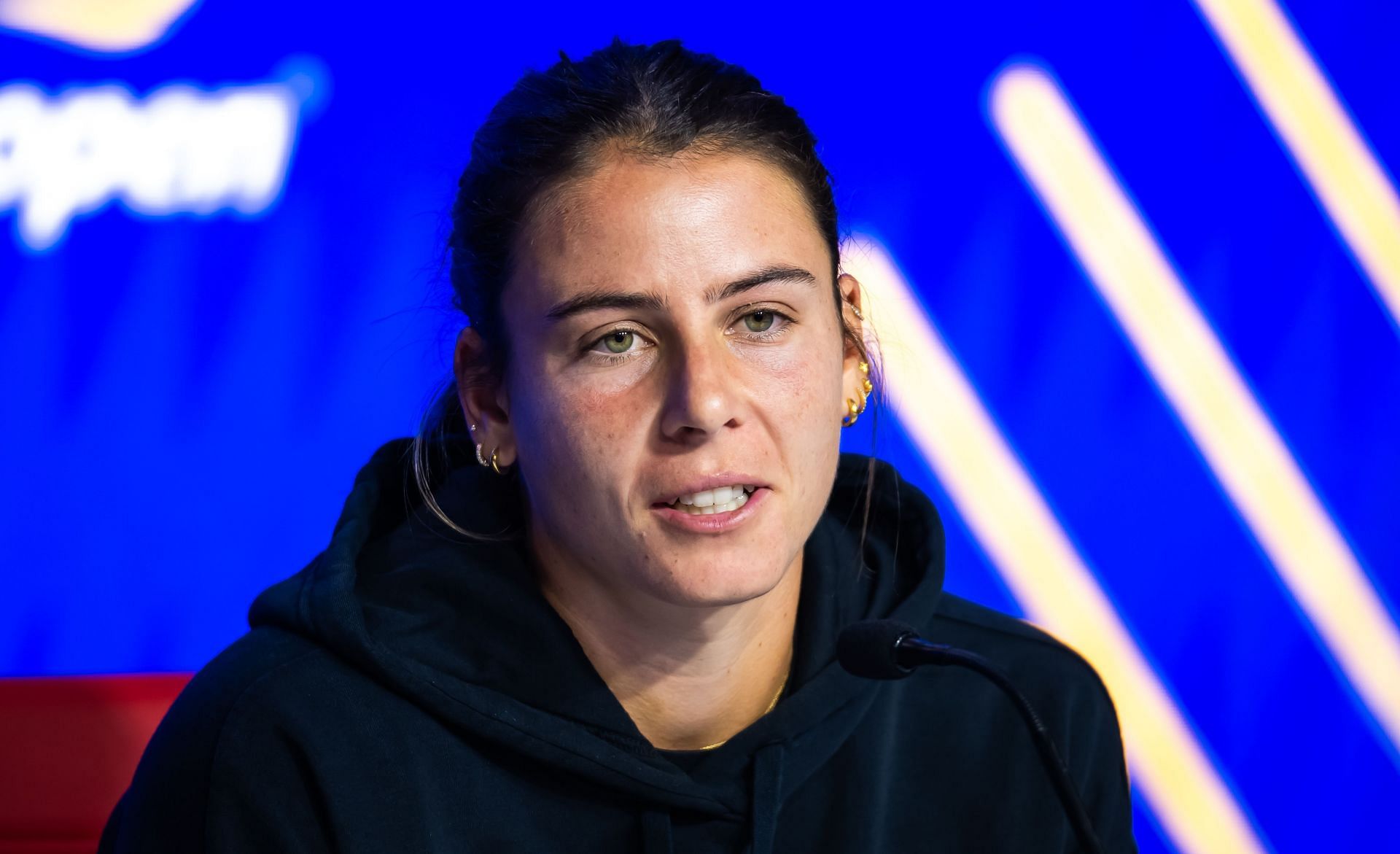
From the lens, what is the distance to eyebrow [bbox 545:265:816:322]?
1081 mm

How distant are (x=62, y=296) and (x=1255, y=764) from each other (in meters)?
2.16

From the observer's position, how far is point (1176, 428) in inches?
88.9

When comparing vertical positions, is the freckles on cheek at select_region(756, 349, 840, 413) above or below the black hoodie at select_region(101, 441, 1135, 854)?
above

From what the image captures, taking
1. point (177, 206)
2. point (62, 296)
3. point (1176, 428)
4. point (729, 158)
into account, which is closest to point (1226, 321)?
point (1176, 428)

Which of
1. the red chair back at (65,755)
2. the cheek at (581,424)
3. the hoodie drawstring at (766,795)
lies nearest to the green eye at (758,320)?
the cheek at (581,424)

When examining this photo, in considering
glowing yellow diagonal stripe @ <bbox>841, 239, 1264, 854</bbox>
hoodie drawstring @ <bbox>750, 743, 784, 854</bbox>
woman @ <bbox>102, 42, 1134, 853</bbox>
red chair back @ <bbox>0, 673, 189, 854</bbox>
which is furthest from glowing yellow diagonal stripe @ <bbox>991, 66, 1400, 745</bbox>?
red chair back @ <bbox>0, 673, 189, 854</bbox>

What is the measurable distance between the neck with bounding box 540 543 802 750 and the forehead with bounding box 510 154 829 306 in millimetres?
292

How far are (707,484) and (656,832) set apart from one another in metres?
0.33

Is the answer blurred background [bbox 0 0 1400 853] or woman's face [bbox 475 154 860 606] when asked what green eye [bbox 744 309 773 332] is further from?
blurred background [bbox 0 0 1400 853]

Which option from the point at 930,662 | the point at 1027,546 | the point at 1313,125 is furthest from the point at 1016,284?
the point at 930,662

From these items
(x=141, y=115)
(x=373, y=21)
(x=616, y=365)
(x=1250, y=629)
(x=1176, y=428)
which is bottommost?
(x=1250, y=629)

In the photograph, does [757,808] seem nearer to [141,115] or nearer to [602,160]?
[602,160]

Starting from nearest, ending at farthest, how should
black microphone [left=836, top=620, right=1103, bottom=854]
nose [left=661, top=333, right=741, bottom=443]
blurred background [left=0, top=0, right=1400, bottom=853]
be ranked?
1. black microphone [left=836, top=620, right=1103, bottom=854]
2. nose [left=661, top=333, right=741, bottom=443]
3. blurred background [left=0, top=0, right=1400, bottom=853]

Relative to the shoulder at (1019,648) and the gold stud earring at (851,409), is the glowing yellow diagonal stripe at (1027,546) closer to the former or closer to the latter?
the shoulder at (1019,648)
